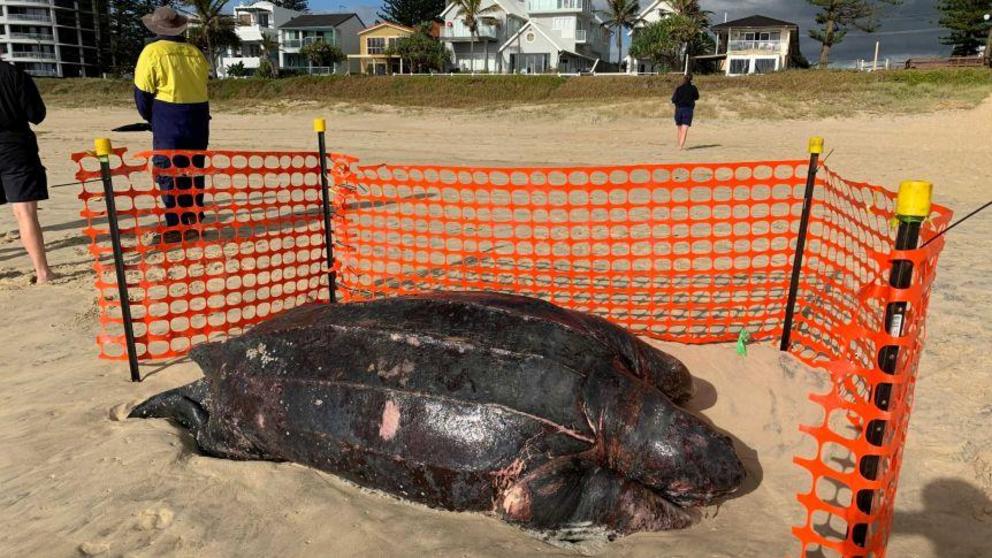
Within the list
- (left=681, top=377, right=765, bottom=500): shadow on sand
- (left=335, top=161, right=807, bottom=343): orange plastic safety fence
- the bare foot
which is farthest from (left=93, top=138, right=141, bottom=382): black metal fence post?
(left=681, top=377, right=765, bottom=500): shadow on sand

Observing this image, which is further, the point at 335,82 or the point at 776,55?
the point at 776,55

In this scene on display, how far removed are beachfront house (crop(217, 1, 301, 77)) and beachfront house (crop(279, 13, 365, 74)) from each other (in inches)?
55.9

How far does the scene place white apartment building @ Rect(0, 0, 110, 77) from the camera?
58906 mm

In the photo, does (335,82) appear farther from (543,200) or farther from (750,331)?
(750,331)

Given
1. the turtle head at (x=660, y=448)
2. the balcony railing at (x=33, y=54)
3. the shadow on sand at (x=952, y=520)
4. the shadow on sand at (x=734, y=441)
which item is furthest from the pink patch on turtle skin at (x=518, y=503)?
the balcony railing at (x=33, y=54)

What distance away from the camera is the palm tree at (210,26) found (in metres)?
44.7

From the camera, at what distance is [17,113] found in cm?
468

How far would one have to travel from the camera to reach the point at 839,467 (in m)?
2.91

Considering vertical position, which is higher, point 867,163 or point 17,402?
point 867,163

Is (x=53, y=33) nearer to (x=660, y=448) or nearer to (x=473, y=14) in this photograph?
(x=473, y=14)

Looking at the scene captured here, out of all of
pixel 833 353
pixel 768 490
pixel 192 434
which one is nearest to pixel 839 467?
pixel 768 490

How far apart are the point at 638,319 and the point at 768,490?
74.6 inches

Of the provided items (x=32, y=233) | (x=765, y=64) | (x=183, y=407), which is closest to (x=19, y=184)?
(x=32, y=233)

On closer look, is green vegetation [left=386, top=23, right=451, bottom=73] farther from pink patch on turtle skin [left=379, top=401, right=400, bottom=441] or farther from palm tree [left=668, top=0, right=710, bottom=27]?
pink patch on turtle skin [left=379, top=401, right=400, bottom=441]
